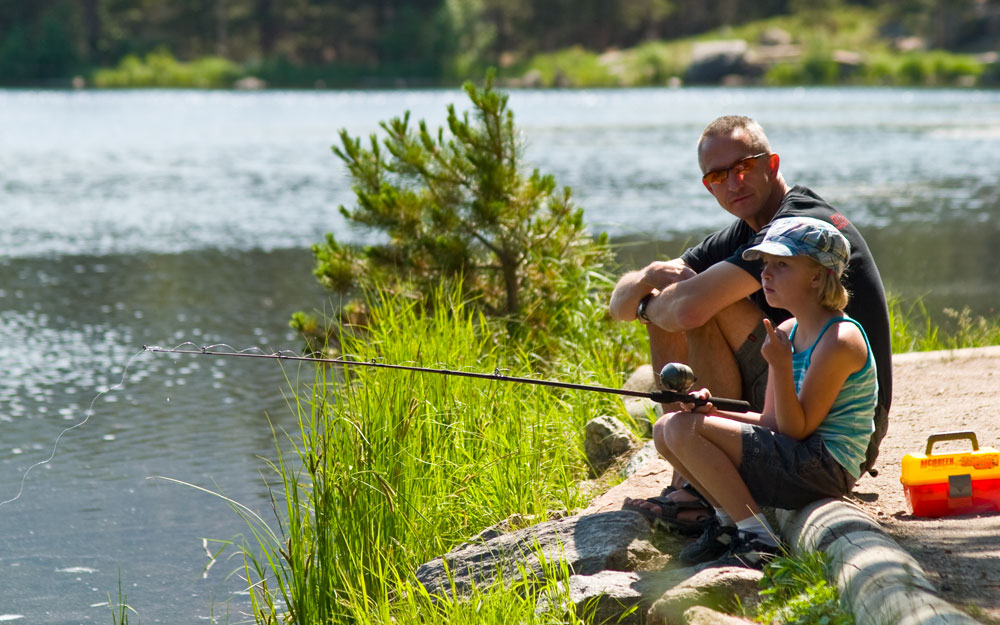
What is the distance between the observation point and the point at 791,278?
325 centimetres

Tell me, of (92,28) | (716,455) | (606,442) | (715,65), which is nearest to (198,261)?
(606,442)

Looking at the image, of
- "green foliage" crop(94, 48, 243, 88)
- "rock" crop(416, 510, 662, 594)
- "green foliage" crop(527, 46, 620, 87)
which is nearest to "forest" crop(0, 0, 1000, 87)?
"green foliage" crop(94, 48, 243, 88)

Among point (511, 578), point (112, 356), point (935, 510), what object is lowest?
point (112, 356)

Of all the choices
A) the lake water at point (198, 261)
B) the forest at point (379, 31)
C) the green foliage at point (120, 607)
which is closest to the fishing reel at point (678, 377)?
the lake water at point (198, 261)

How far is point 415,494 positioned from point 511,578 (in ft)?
2.51

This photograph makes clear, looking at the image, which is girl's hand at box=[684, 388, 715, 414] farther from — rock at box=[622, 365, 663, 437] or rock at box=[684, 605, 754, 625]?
rock at box=[622, 365, 663, 437]

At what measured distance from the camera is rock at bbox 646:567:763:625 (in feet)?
9.99

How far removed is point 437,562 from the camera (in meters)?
3.85

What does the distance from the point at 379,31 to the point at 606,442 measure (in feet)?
218

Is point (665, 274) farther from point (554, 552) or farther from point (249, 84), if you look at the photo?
point (249, 84)

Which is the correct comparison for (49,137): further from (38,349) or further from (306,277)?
(38,349)

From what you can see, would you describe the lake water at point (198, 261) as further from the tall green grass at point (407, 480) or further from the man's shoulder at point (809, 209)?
the man's shoulder at point (809, 209)

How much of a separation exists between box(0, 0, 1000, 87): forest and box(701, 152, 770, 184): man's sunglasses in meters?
55.7

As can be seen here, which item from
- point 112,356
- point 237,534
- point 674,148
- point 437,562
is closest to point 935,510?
point 437,562
